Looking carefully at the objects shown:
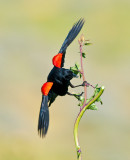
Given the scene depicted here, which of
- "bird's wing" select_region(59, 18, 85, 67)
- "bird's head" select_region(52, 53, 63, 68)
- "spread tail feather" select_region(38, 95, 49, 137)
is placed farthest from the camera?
"bird's wing" select_region(59, 18, 85, 67)

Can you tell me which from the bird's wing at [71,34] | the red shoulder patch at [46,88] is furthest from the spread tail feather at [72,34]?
the red shoulder patch at [46,88]

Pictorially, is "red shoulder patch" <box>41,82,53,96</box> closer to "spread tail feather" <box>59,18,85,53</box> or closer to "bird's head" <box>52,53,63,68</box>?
"bird's head" <box>52,53,63,68</box>

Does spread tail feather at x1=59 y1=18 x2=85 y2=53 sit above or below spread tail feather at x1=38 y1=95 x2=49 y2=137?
above

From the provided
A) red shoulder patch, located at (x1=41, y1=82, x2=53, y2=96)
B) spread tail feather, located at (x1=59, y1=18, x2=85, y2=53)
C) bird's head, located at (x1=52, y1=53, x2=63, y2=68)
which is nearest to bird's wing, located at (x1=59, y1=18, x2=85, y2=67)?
spread tail feather, located at (x1=59, y1=18, x2=85, y2=53)

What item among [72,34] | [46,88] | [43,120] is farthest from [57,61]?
[43,120]

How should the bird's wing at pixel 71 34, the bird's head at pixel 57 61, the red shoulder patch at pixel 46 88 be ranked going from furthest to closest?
the bird's wing at pixel 71 34, the bird's head at pixel 57 61, the red shoulder patch at pixel 46 88

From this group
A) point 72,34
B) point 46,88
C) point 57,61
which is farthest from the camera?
point 72,34

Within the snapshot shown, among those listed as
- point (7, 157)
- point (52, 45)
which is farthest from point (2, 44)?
point (7, 157)

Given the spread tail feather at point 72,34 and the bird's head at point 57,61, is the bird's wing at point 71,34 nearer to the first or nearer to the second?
the spread tail feather at point 72,34

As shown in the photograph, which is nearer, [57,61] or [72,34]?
[57,61]

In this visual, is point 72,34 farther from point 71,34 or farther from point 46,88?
point 46,88

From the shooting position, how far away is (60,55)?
2.38 metres

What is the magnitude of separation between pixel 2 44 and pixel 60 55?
9123 millimetres

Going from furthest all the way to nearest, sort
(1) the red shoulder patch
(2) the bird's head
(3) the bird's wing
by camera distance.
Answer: (3) the bird's wing, (2) the bird's head, (1) the red shoulder patch
